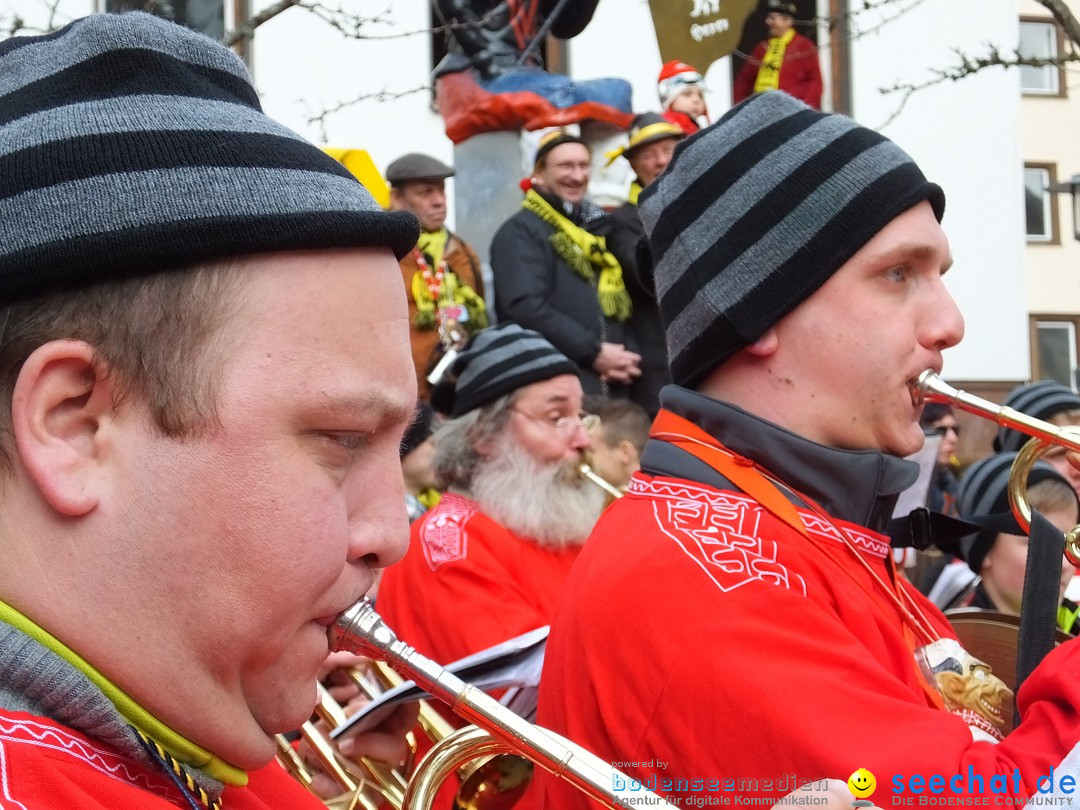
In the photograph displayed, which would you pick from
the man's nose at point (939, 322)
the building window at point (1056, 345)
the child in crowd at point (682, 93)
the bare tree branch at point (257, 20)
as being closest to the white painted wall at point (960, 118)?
the building window at point (1056, 345)

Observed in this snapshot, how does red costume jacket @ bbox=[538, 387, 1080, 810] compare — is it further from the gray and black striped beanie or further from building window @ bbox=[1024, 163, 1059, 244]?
building window @ bbox=[1024, 163, 1059, 244]

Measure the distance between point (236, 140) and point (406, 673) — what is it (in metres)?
0.78

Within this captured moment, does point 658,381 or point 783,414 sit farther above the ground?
point 783,414

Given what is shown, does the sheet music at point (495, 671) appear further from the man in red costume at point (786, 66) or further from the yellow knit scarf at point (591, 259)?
the man in red costume at point (786, 66)

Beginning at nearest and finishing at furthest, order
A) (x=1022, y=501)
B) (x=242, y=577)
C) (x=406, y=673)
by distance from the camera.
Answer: (x=242, y=577)
(x=406, y=673)
(x=1022, y=501)

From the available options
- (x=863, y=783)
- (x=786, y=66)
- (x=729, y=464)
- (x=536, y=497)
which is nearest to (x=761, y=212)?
(x=729, y=464)

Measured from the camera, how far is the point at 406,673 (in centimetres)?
173

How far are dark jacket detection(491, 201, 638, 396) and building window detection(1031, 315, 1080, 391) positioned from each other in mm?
13314

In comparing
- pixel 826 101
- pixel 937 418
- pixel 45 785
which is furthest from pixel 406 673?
pixel 826 101

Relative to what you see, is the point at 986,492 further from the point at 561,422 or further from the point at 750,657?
the point at 750,657

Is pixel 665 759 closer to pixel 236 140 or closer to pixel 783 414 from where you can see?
pixel 783 414

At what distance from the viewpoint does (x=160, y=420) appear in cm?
118

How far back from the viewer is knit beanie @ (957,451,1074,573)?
4.68 metres

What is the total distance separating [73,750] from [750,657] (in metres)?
1.08
